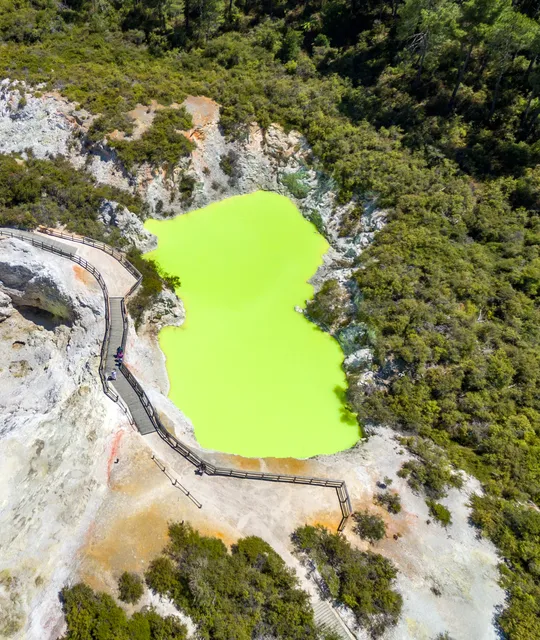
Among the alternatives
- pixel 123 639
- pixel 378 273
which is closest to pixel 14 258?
pixel 123 639

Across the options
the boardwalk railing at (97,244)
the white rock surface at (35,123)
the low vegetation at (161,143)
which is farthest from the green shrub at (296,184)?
the white rock surface at (35,123)

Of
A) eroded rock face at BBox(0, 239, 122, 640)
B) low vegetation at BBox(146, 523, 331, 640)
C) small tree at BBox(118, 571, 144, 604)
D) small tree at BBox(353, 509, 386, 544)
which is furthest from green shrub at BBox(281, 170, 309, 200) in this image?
small tree at BBox(118, 571, 144, 604)

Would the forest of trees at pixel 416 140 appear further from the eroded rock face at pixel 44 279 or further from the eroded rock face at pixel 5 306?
the eroded rock face at pixel 5 306

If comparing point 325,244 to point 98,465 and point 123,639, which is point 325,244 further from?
point 123,639

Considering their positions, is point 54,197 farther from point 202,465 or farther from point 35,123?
point 202,465

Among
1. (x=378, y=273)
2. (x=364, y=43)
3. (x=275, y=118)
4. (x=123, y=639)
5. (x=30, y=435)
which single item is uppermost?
(x=364, y=43)
